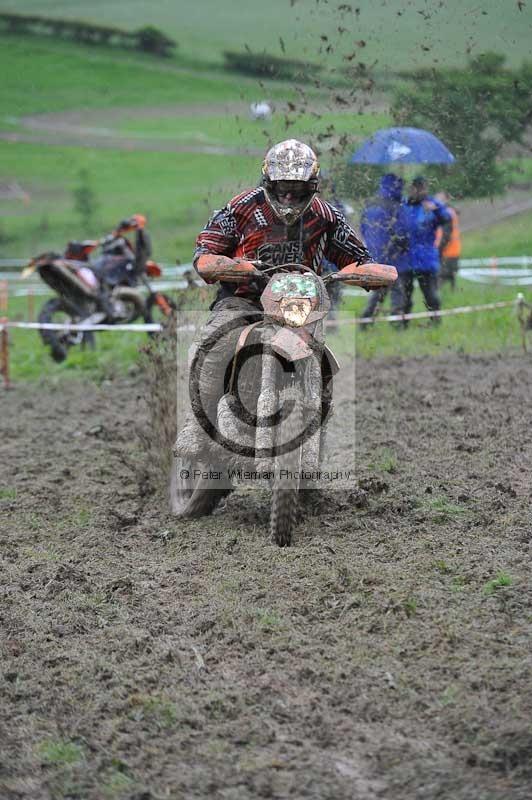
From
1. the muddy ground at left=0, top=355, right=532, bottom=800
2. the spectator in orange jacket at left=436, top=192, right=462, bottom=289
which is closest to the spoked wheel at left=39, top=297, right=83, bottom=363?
the spectator in orange jacket at left=436, top=192, right=462, bottom=289

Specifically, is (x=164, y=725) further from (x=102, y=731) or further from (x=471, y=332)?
(x=471, y=332)

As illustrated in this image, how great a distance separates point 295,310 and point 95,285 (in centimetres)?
997

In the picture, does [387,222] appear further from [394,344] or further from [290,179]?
[394,344]

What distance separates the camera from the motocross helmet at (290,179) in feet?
20.8

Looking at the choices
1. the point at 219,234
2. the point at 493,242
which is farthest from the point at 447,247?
the point at 219,234

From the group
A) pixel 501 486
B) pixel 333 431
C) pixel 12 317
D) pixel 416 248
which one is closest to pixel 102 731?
pixel 501 486

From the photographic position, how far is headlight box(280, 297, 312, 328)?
613cm

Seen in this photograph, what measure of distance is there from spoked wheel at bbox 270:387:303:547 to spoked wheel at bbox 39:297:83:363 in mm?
9395

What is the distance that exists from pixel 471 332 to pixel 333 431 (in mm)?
5833

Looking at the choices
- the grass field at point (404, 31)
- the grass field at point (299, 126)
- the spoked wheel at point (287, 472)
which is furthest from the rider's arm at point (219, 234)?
the grass field at point (404, 31)

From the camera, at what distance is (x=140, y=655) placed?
4.76m

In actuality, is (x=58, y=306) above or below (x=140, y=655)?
above

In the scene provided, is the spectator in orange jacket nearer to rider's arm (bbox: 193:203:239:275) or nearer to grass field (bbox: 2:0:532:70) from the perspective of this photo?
grass field (bbox: 2:0:532:70)

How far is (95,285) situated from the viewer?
15.7m
